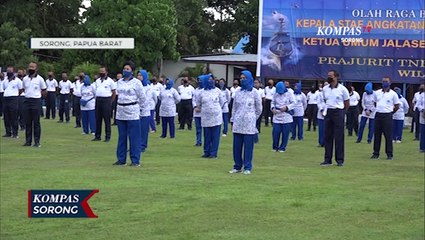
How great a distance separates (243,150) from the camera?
14352mm

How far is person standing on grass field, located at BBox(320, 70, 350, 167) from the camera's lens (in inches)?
636

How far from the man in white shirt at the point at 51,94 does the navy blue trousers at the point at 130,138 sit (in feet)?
55.8

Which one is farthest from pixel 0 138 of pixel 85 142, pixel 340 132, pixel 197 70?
pixel 197 70

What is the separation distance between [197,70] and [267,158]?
2897cm

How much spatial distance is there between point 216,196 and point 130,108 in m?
3.98

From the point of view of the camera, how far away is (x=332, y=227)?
359 inches

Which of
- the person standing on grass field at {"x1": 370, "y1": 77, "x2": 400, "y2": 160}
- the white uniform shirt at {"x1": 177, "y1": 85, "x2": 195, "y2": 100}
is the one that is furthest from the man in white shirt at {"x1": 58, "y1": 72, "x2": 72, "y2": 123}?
the person standing on grass field at {"x1": 370, "y1": 77, "x2": 400, "y2": 160}

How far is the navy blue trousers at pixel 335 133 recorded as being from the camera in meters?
16.2

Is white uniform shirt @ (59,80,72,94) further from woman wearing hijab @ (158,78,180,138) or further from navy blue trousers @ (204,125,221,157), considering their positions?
navy blue trousers @ (204,125,221,157)

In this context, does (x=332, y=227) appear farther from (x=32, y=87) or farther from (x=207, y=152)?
(x=32, y=87)

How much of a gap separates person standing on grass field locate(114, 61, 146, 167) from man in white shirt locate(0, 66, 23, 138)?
7.50 m

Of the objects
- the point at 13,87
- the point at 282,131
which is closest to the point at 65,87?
the point at 13,87

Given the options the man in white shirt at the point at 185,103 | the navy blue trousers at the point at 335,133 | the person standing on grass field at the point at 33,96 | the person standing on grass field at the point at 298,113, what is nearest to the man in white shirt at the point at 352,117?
the person standing on grass field at the point at 298,113

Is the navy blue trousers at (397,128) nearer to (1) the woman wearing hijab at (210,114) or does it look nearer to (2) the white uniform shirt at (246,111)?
(1) the woman wearing hijab at (210,114)
